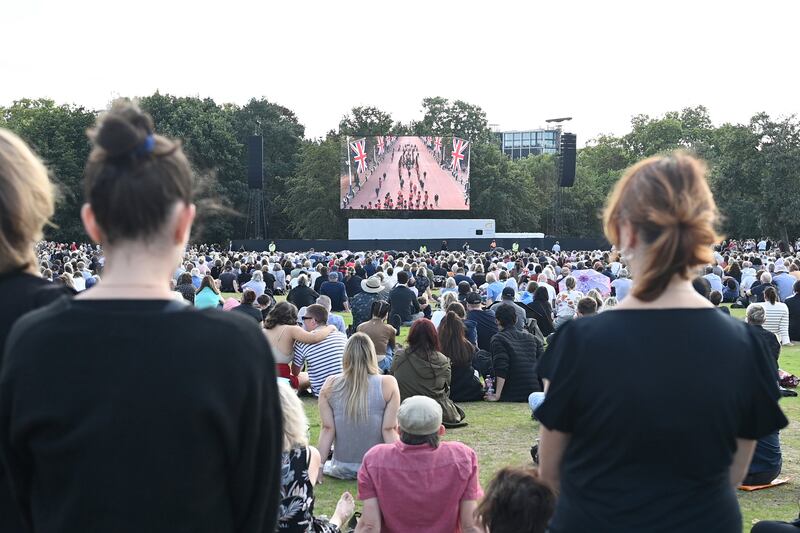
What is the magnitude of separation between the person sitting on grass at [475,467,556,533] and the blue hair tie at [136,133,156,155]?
1.95 metres

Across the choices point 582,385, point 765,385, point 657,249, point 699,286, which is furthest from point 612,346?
point 699,286

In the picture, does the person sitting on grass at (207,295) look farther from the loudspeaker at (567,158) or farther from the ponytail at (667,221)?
the loudspeaker at (567,158)

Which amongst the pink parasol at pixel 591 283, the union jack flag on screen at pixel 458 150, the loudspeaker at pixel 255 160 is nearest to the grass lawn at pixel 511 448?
the pink parasol at pixel 591 283

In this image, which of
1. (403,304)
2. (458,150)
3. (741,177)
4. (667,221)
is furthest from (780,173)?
(667,221)

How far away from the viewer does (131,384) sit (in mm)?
1621

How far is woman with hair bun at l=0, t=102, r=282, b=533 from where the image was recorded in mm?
1624

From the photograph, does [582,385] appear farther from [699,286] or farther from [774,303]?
[774,303]

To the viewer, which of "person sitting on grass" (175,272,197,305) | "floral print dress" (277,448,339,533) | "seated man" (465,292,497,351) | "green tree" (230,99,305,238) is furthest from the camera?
"green tree" (230,99,305,238)

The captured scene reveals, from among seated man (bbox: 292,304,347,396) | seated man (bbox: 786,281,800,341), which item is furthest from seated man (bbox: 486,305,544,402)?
seated man (bbox: 786,281,800,341)

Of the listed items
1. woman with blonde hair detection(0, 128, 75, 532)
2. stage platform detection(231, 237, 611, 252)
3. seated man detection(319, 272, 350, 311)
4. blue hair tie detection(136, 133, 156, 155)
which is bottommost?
stage platform detection(231, 237, 611, 252)

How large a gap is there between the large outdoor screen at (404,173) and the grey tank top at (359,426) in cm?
4149

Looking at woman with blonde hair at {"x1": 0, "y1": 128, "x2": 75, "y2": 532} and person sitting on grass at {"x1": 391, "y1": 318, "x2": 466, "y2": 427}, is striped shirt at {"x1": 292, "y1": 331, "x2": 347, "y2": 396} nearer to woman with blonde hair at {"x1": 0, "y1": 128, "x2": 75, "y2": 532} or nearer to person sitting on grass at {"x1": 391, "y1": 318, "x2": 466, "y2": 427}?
person sitting on grass at {"x1": 391, "y1": 318, "x2": 466, "y2": 427}

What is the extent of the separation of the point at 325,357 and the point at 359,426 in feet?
8.53

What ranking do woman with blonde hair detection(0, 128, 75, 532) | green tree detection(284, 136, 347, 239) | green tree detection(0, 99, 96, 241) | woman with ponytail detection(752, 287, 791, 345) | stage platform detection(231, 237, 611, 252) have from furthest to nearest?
green tree detection(284, 136, 347, 239), green tree detection(0, 99, 96, 241), stage platform detection(231, 237, 611, 252), woman with ponytail detection(752, 287, 791, 345), woman with blonde hair detection(0, 128, 75, 532)
